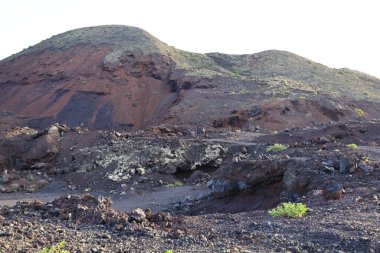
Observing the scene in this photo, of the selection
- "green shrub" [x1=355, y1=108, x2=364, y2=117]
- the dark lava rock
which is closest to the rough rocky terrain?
the dark lava rock

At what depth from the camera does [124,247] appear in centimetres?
591

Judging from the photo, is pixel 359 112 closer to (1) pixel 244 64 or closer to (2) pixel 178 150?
(1) pixel 244 64

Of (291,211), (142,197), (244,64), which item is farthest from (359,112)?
(291,211)

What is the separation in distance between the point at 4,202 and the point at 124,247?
10.3 metres

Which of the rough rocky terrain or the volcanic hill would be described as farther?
the volcanic hill

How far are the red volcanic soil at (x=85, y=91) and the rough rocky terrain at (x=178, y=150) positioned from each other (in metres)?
0.12

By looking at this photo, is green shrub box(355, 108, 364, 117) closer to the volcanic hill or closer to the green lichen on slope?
the volcanic hill

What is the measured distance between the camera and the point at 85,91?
35531 millimetres

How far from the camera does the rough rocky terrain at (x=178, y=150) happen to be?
6.46 meters

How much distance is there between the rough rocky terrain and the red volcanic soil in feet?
0.39

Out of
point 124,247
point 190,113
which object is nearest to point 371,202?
point 124,247

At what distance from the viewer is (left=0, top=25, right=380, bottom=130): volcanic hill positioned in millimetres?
29328

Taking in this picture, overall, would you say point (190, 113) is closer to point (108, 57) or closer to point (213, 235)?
point (108, 57)

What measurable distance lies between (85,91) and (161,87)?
5.68 meters
